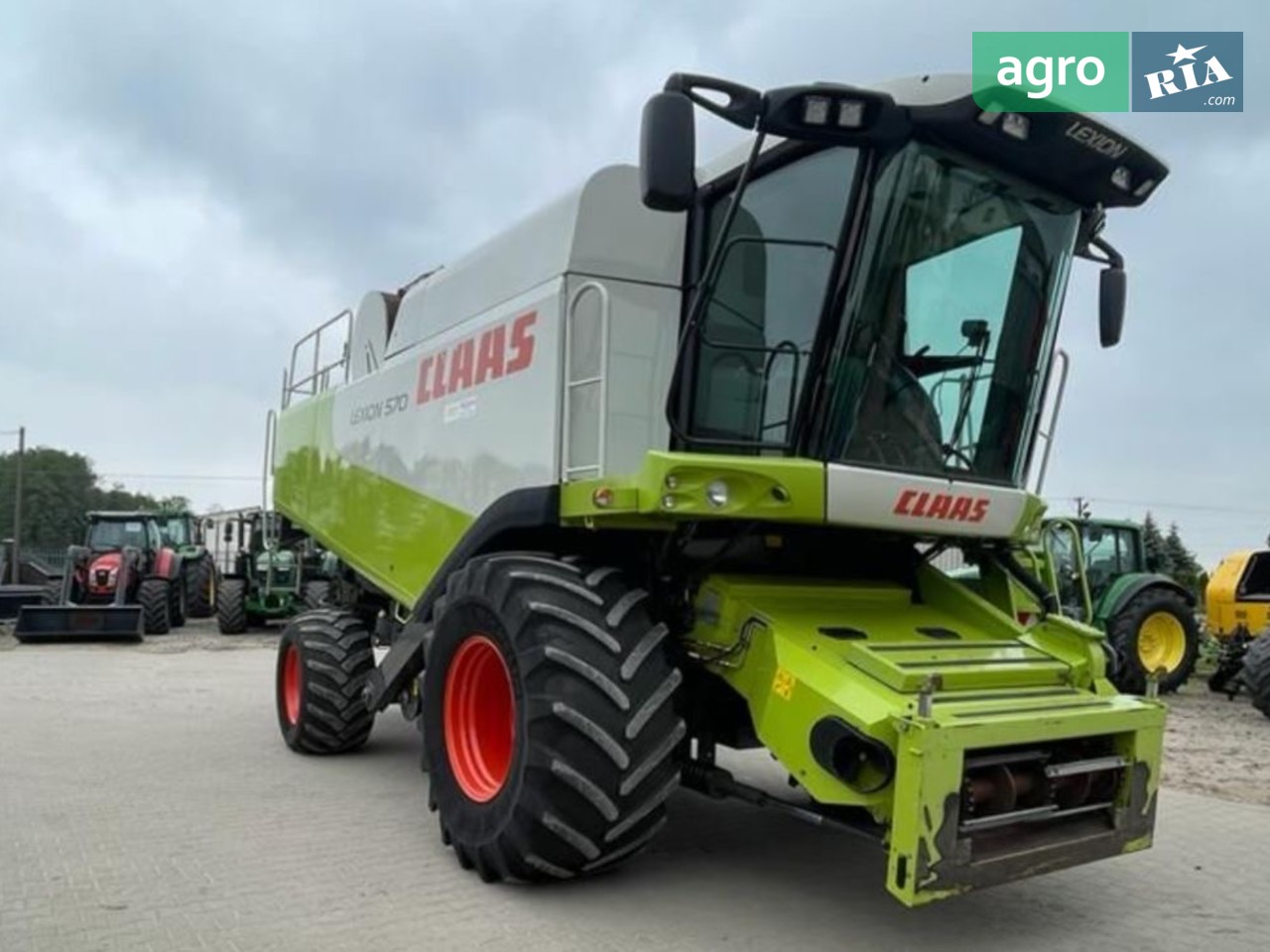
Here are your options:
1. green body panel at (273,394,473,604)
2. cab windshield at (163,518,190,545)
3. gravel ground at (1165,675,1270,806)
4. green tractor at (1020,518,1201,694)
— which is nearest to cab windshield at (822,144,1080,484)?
green body panel at (273,394,473,604)

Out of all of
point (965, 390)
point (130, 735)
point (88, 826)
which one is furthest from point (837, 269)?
point (130, 735)

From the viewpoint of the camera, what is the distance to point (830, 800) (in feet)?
12.7

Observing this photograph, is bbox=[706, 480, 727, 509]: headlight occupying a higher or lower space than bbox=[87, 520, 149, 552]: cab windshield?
higher

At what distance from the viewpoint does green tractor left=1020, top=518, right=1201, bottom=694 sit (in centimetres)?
1301

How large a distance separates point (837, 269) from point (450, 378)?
2851 mm

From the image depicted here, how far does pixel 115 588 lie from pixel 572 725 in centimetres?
1690

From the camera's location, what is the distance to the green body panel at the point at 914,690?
361 cm

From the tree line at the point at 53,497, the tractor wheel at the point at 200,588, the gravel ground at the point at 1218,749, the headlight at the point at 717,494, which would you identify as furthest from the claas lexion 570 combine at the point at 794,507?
the tree line at the point at 53,497

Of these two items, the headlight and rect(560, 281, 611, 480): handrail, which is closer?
the headlight

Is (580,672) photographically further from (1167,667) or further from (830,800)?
(1167,667)

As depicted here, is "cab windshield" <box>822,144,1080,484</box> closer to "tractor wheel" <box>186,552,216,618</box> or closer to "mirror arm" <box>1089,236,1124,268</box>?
"mirror arm" <box>1089,236,1124,268</box>

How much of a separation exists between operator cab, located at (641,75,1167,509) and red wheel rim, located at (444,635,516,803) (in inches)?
56.7

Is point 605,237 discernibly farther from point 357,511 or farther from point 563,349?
point 357,511

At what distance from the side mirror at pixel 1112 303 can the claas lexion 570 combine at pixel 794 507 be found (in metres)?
0.03
